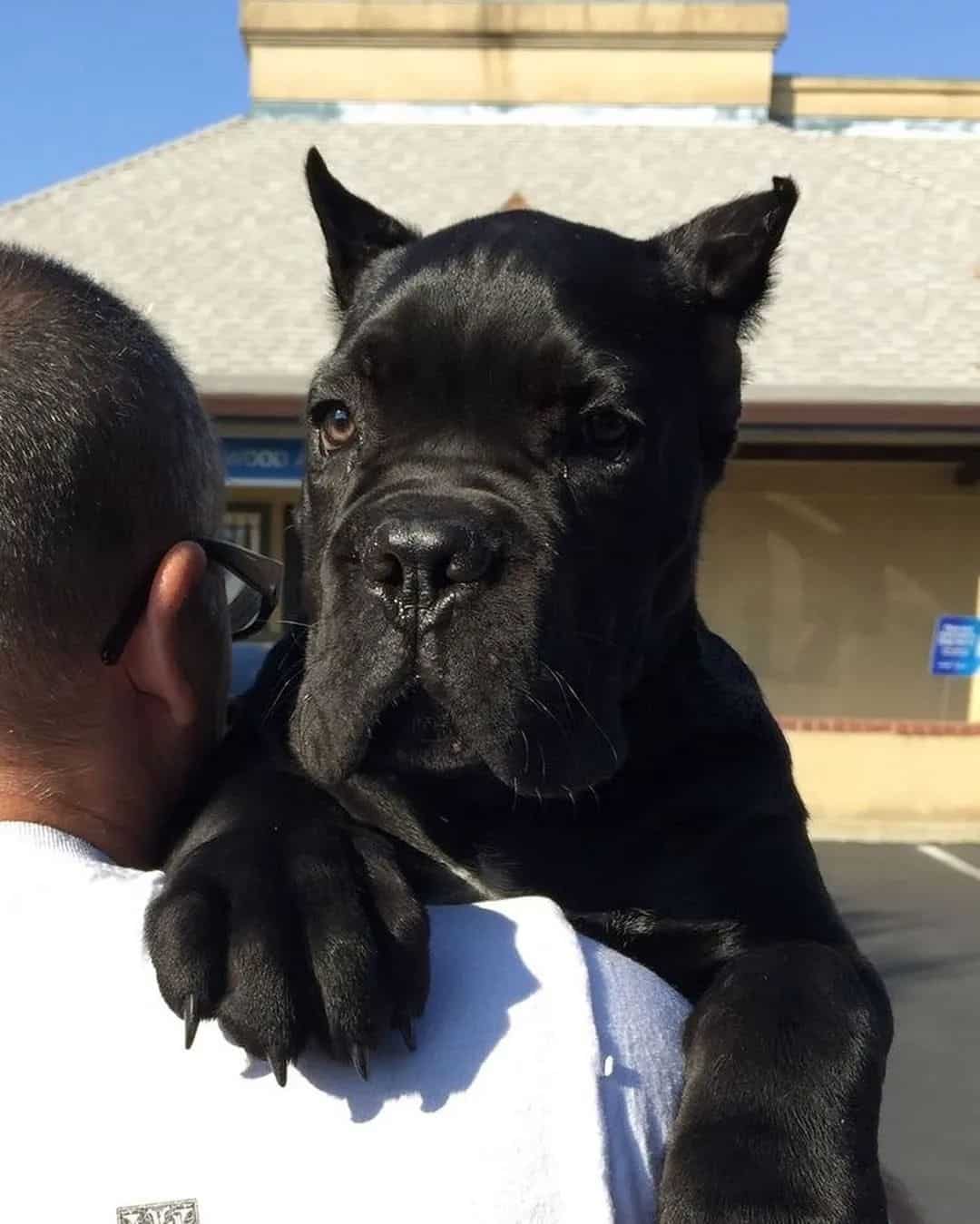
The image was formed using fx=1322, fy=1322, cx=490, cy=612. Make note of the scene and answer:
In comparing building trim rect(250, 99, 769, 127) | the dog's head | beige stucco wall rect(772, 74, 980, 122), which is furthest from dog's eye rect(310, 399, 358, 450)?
beige stucco wall rect(772, 74, 980, 122)

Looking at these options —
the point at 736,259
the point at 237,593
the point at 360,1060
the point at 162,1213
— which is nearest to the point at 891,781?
the point at 736,259

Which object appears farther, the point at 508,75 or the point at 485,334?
the point at 508,75

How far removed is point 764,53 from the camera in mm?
16641

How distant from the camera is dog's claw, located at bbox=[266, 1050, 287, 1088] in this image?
4.46 feet

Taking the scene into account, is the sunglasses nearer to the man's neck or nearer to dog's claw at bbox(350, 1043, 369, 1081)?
the man's neck

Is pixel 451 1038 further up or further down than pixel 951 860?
further up

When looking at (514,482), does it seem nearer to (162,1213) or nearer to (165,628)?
(165,628)

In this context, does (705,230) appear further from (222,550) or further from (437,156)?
(437,156)

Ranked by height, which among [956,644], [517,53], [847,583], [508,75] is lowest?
[956,644]

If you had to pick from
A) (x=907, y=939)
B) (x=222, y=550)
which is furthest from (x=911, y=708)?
(x=222, y=550)

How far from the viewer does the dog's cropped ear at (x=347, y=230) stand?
2.63m

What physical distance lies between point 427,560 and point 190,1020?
2.14 ft

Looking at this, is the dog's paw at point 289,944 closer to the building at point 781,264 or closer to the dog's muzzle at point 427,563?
the dog's muzzle at point 427,563

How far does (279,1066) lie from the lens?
A: 1.37 m
